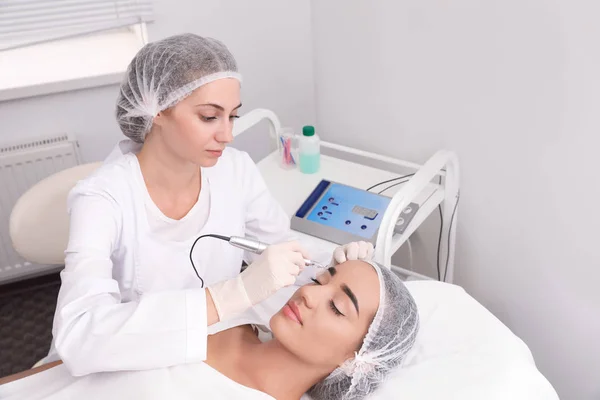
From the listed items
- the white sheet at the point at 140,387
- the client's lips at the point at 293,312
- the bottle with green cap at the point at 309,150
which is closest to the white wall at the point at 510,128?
the bottle with green cap at the point at 309,150

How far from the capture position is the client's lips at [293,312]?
1184 mm

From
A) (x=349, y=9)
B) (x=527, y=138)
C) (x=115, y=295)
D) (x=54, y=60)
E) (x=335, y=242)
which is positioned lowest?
(x=335, y=242)

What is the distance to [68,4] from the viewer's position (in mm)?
1985

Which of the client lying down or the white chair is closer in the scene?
the client lying down

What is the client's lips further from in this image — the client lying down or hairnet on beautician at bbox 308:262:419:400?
hairnet on beautician at bbox 308:262:419:400

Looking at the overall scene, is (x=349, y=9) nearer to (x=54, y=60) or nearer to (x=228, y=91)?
(x=228, y=91)

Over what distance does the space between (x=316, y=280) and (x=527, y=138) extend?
2.34ft

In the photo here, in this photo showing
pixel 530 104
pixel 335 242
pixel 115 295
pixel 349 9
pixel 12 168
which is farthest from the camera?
pixel 12 168

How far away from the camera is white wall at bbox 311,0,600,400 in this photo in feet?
4.61

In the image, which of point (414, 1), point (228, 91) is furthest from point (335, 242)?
point (414, 1)

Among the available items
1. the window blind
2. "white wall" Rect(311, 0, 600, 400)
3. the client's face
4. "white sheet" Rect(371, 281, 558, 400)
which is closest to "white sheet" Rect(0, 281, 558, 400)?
"white sheet" Rect(371, 281, 558, 400)

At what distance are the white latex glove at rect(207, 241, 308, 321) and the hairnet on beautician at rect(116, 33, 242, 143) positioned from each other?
0.39 m

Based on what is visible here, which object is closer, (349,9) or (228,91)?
(228,91)

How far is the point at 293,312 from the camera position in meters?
1.19
